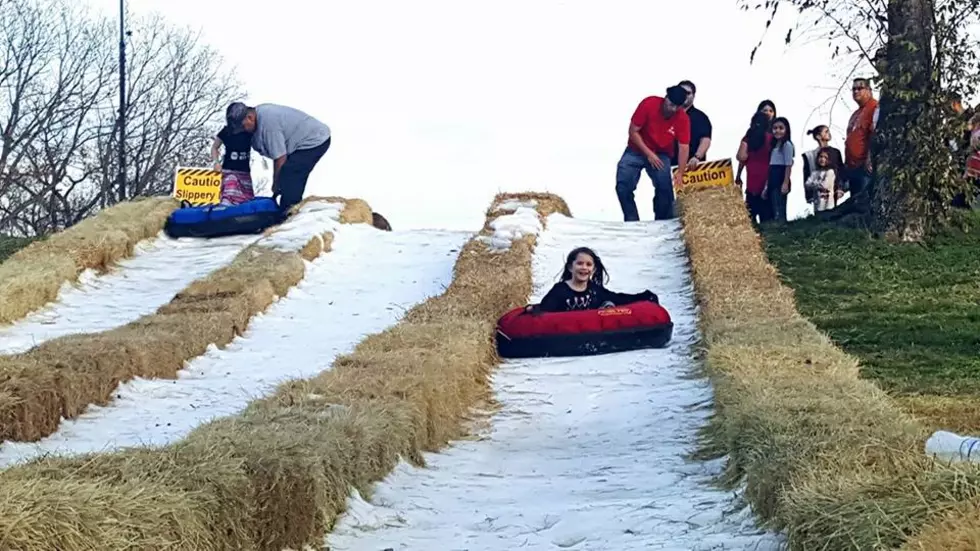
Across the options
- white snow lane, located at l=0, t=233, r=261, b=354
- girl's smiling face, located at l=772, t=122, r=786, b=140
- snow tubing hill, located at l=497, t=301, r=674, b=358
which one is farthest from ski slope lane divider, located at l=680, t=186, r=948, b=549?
white snow lane, located at l=0, t=233, r=261, b=354

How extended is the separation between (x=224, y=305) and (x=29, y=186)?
3190cm

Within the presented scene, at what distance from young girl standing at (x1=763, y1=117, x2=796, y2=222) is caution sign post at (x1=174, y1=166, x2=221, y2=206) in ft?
21.6

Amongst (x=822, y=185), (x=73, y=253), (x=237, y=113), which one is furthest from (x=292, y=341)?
(x=822, y=185)

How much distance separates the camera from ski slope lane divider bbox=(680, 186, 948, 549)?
3705 mm

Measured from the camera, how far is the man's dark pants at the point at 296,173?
48.7 ft

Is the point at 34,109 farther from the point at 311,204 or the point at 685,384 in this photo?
the point at 685,384

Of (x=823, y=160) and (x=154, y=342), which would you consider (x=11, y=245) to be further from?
(x=823, y=160)

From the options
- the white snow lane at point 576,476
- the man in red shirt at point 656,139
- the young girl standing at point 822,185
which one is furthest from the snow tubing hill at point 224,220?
the white snow lane at point 576,476

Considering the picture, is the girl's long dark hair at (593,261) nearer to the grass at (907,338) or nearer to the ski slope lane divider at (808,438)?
the ski slope lane divider at (808,438)

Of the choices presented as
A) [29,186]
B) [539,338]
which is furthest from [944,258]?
[29,186]

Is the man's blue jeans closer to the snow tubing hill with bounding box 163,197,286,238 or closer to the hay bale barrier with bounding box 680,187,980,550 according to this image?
the snow tubing hill with bounding box 163,197,286,238

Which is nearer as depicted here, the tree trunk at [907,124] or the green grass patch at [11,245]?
the tree trunk at [907,124]

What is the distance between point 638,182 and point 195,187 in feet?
18.0

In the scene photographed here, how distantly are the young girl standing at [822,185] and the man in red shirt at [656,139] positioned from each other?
159 centimetres
